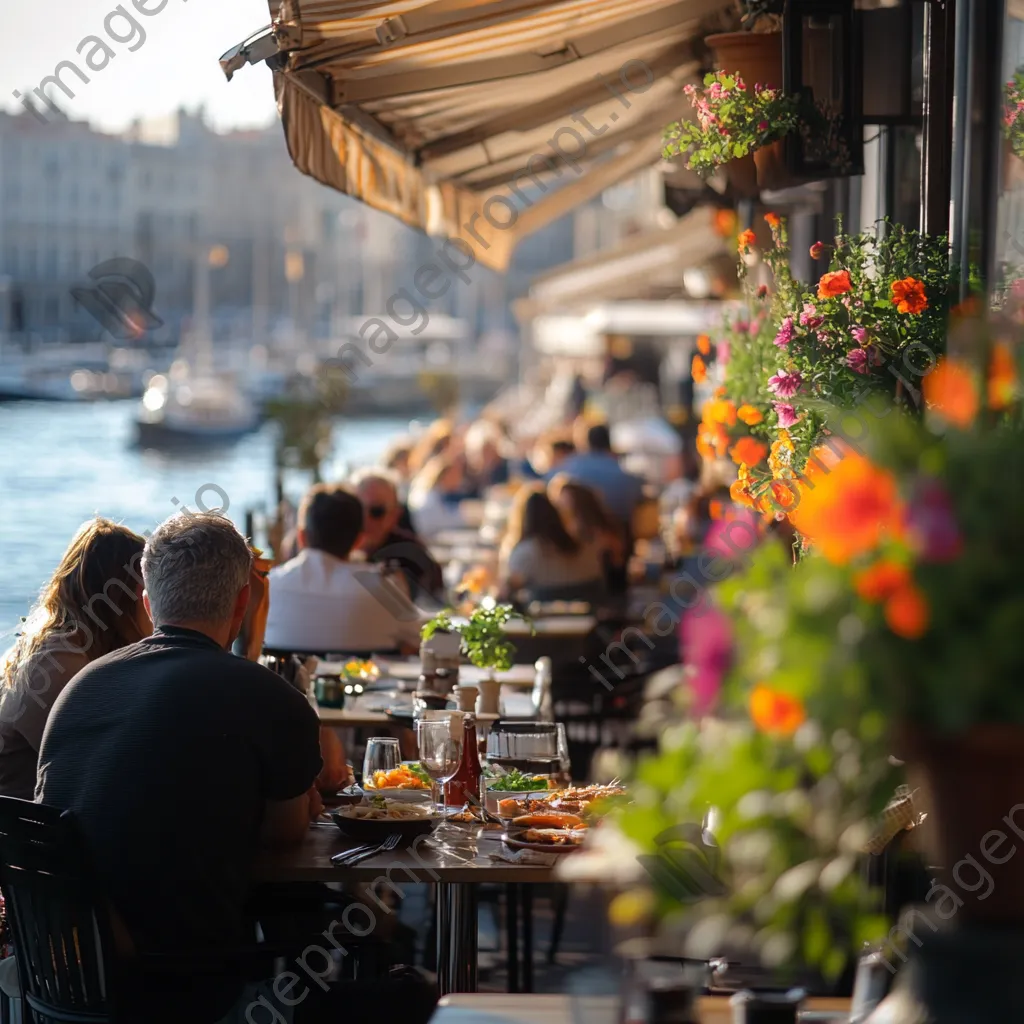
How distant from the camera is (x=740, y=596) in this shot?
4.52ft

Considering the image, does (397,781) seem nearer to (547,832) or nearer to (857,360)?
(547,832)

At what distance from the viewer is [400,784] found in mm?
3201

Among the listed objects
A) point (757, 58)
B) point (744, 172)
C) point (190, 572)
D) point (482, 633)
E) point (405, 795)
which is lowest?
point (405, 795)

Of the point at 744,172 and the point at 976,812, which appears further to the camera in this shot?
the point at 744,172

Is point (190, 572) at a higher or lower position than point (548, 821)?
higher

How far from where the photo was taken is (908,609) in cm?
125

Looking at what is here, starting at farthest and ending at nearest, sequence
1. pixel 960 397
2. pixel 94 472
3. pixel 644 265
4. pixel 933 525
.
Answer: pixel 94 472, pixel 644 265, pixel 960 397, pixel 933 525

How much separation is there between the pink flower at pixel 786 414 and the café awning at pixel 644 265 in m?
4.78

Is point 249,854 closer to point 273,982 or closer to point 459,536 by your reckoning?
point 273,982

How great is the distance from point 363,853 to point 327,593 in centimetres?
249

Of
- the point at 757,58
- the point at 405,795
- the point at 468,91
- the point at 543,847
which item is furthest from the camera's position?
the point at 468,91

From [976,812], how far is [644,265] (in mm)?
8451

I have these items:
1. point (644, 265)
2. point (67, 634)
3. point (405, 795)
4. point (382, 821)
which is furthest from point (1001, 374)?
point (644, 265)

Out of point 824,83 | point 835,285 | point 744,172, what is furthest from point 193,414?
point 835,285
